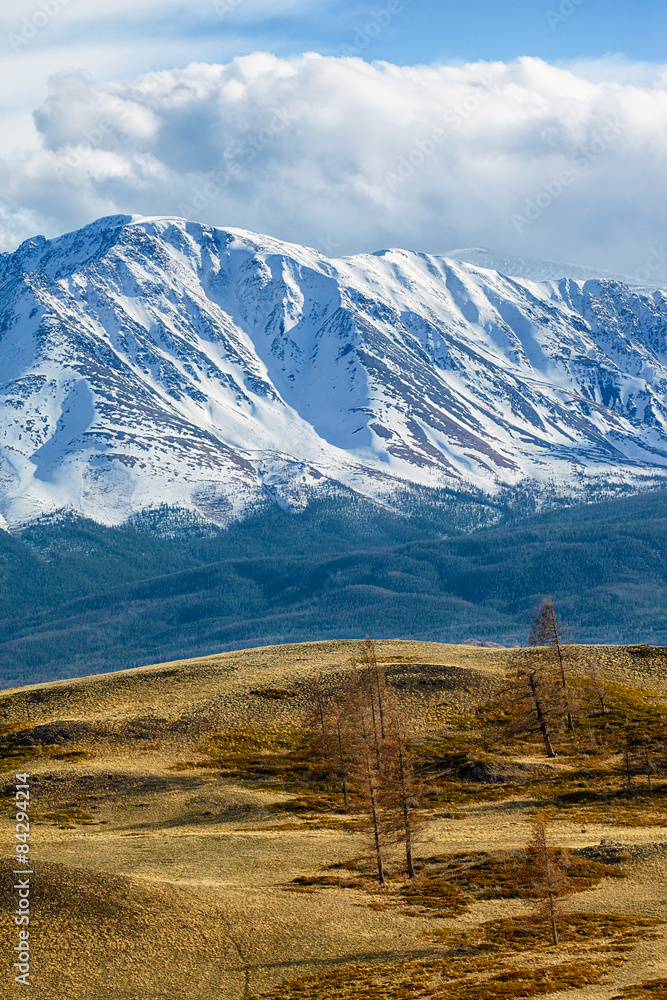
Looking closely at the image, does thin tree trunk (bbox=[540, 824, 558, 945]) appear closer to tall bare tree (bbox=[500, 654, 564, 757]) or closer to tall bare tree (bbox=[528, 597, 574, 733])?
tall bare tree (bbox=[500, 654, 564, 757])

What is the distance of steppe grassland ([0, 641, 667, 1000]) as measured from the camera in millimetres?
65562

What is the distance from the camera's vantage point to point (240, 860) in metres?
86.1

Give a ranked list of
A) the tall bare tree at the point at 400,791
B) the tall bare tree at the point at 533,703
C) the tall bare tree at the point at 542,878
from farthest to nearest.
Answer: the tall bare tree at the point at 533,703, the tall bare tree at the point at 400,791, the tall bare tree at the point at 542,878

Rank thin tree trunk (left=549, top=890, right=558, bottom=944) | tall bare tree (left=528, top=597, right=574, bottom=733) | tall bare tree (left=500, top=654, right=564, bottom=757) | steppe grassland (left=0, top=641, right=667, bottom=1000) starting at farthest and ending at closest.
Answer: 1. tall bare tree (left=528, top=597, right=574, bottom=733)
2. tall bare tree (left=500, top=654, right=564, bottom=757)
3. thin tree trunk (left=549, top=890, right=558, bottom=944)
4. steppe grassland (left=0, top=641, right=667, bottom=1000)

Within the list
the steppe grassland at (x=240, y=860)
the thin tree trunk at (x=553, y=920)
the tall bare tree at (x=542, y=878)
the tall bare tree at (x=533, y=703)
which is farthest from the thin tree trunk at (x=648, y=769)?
the thin tree trunk at (x=553, y=920)

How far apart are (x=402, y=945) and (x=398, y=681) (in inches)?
2960

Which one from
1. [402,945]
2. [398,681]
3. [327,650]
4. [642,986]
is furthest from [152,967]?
[327,650]

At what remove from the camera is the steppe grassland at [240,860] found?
65.6 metres

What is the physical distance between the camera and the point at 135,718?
134375 millimetres

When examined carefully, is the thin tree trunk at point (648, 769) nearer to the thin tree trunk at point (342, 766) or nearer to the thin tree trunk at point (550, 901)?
the thin tree trunk at point (342, 766)

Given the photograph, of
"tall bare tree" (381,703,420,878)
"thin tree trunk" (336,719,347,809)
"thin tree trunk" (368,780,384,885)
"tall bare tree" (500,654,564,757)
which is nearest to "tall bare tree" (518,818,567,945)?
"tall bare tree" (381,703,420,878)

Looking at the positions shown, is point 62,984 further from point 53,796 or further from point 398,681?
point 398,681

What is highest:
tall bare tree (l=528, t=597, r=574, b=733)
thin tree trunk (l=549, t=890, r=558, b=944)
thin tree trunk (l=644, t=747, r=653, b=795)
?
tall bare tree (l=528, t=597, r=574, b=733)

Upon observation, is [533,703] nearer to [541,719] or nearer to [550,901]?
[541,719]
